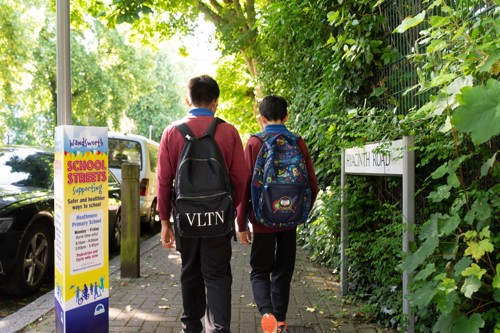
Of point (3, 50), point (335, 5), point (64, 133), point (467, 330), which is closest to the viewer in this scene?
point (467, 330)

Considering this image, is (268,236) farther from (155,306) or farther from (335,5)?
(335,5)

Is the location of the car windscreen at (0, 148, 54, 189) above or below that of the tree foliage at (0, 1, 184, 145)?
below

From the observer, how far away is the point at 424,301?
2.48 meters

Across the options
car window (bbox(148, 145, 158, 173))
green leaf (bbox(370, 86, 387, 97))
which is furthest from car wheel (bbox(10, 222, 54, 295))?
car window (bbox(148, 145, 158, 173))

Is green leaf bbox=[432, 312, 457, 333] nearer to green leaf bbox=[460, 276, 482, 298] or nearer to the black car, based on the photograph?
green leaf bbox=[460, 276, 482, 298]

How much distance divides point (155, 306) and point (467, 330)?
310cm

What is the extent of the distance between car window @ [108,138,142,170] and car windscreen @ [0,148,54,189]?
356cm

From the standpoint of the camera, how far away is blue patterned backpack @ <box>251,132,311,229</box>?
3.55m

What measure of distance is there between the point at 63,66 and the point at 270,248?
1.98 metres

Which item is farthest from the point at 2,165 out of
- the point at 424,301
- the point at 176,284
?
the point at 424,301

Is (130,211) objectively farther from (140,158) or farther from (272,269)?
(140,158)

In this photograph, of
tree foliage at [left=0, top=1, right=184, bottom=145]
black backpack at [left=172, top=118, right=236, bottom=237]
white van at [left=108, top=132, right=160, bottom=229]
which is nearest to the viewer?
black backpack at [left=172, top=118, right=236, bottom=237]

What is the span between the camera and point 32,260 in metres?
5.21

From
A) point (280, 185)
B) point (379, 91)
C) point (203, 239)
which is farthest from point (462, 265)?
point (379, 91)
